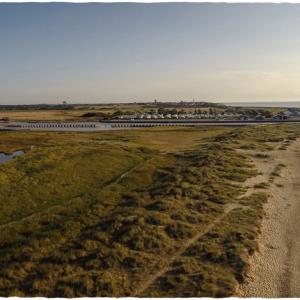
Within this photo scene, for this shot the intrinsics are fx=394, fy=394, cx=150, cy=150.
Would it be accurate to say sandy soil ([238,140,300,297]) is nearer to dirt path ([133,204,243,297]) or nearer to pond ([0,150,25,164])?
dirt path ([133,204,243,297])

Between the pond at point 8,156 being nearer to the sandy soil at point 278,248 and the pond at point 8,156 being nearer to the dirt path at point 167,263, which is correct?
the sandy soil at point 278,248

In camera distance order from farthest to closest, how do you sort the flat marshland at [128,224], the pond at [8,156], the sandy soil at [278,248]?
the pond at [8,156] → the flat marshland at [128,224] → the sandy soil at [278,248]

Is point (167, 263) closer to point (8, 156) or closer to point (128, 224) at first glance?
point (128, 224)

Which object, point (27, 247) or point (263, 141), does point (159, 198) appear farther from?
point (263, 141)

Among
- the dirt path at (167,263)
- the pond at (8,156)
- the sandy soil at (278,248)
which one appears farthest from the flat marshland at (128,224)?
the pond at (8,156)

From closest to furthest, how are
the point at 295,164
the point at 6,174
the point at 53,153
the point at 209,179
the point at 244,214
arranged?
the point at 244,214 → the point at 209,179 → the point at 6,174 → the point at 295,164 → the point at 53,153

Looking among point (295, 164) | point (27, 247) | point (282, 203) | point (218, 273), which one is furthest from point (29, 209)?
point (295, 164)
